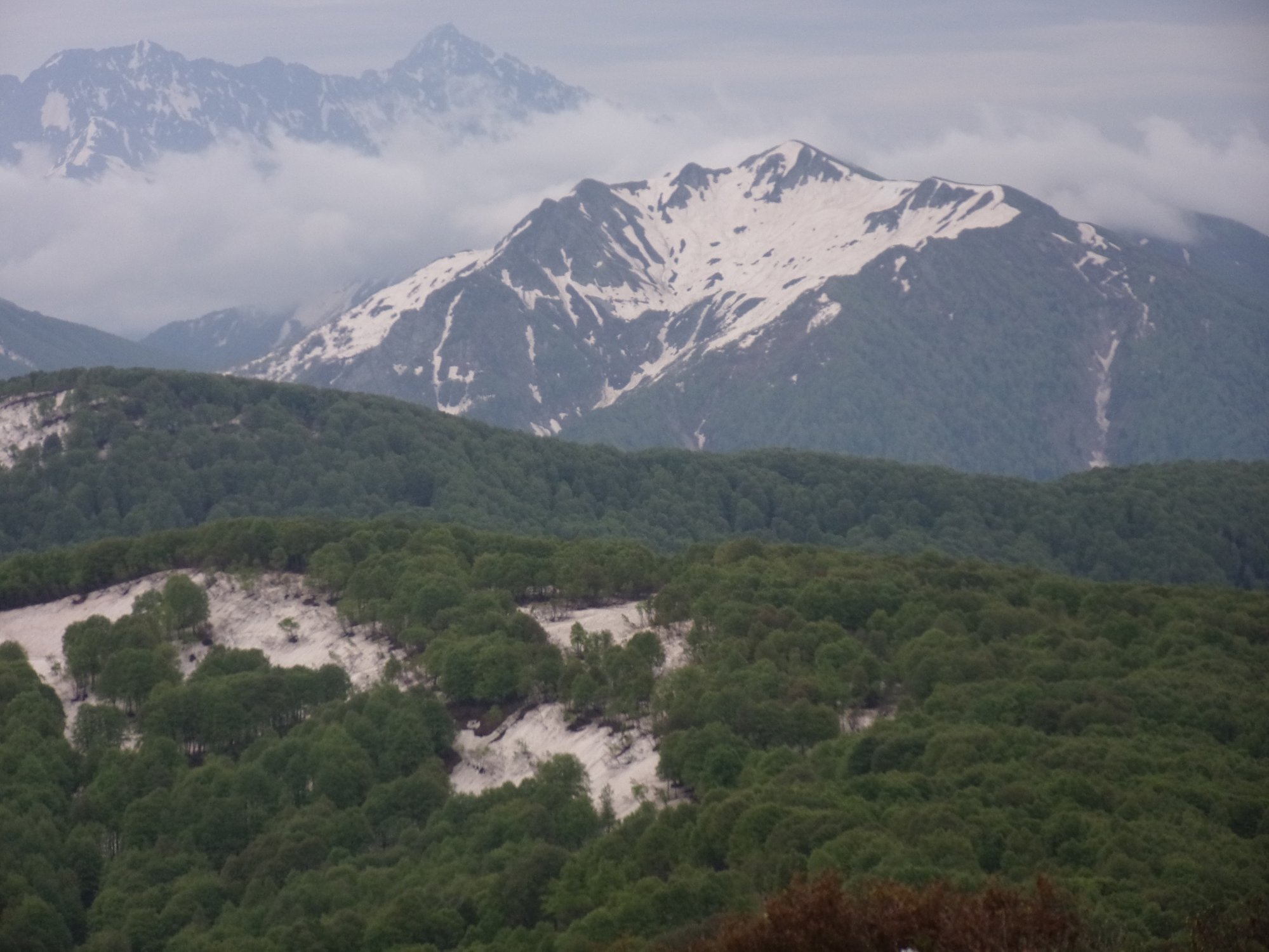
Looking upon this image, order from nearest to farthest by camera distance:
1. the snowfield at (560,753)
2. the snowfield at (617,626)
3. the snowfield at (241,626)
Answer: the snowfield at (560,753)
the snowfield at (617,626)
the snowfield at (241,626)

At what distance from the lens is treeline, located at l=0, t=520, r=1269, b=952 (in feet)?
227

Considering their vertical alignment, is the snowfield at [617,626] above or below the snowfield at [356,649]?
above

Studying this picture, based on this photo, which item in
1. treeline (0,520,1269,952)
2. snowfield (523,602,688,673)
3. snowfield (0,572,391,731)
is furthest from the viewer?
snowfield (0,572,391,731)

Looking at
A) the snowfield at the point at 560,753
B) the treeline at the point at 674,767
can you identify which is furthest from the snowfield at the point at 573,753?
the treeline at the point at 674,767

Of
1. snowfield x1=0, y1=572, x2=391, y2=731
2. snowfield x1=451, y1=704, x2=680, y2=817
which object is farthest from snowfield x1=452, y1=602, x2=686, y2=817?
snowfield x1=0, y1=572, x2=391, y2=731

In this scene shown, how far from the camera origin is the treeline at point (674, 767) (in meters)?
69.2

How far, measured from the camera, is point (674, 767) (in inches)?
3450

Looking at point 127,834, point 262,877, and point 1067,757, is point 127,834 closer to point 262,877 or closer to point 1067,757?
point 262,877

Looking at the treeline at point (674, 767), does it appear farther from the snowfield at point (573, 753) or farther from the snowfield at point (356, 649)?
the snowfield at point (356, 649)

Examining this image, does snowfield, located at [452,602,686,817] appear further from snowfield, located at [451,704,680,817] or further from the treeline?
the treeline

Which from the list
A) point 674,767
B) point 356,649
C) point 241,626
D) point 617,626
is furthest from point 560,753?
point 241,626

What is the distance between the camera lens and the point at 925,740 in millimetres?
83688

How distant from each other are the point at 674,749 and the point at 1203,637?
35.1 m

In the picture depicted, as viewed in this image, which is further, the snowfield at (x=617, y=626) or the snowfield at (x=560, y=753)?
the snowfield at (x=617, y=626)
